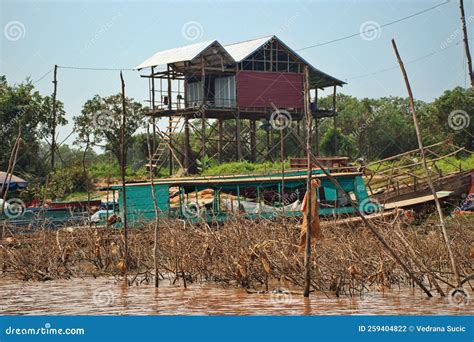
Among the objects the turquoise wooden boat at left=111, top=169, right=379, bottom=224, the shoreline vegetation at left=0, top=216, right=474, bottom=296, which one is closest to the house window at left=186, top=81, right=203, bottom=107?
the turquoise wooden boat at left=111, top=169, right=379, bottom=224

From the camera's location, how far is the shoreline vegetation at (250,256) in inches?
490

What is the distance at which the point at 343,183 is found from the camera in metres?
20.2

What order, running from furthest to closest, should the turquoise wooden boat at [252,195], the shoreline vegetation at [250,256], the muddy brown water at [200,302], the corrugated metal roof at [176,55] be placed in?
the corrugated metal roof at [176,55], the turquoise wooden boat at [252,195], the shoreline vegetation at [250,256], the muddy brown water at [200,302]

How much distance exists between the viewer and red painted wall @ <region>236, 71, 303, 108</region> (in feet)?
110

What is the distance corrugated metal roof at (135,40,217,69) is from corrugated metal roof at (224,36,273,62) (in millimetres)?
1530

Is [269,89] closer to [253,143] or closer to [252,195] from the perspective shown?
[253,143]

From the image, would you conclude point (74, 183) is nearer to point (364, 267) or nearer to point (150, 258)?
point (150, 258)

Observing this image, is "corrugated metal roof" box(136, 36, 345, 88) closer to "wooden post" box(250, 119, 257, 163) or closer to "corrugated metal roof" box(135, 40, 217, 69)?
"corrugated metal roof" box(135, 40, 217, 69)

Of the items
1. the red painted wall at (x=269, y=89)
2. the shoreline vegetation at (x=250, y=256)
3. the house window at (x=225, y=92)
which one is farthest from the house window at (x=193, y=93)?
the shoreline vegetation at (x=250, y=256)

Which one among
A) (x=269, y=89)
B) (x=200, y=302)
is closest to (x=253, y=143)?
(x=269, y=89)

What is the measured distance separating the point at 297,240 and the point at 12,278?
608 cm

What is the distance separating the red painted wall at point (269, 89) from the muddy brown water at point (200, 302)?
768 inches

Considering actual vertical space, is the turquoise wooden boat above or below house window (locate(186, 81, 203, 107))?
below

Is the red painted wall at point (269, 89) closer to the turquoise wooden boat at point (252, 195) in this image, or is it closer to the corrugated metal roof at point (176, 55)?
the corrugated metal roof at point (176, 55)
